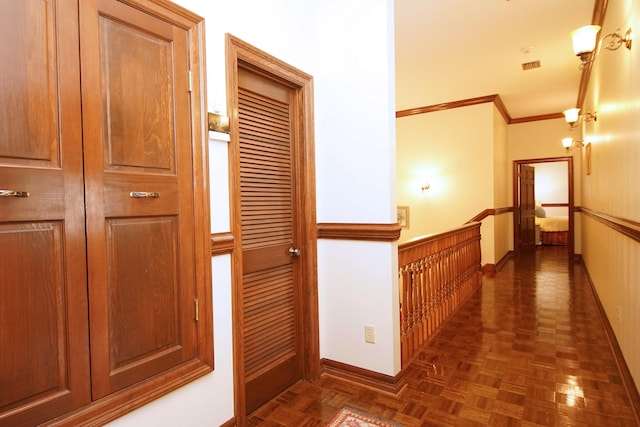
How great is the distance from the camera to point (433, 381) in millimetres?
2295

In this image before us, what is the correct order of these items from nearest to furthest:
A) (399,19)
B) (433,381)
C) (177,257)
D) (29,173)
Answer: (29,173) → (177,257) → (433,381) → (399,19)

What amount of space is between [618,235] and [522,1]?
6.78 ft

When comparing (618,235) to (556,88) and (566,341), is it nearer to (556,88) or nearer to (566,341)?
(566,341)

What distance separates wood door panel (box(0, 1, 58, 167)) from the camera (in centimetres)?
104

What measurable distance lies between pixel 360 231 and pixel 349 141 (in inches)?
22.5

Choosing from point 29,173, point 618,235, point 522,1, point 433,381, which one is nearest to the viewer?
point 29,173

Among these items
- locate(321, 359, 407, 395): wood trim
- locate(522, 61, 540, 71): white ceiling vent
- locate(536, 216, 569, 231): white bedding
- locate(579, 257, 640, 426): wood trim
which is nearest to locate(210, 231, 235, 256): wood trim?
locate(321, 359, 407, 395): wood trim

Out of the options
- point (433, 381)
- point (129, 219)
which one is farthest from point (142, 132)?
point (433, 381)

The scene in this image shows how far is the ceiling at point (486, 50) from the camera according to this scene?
3.20 m

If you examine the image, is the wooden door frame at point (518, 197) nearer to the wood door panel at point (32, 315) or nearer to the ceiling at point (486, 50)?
the ceiling at point (486, 50)

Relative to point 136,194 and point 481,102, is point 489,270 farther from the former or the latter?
point 136,194

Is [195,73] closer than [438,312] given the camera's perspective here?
Yes

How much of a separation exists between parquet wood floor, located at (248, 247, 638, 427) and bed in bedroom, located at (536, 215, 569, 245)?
19.7 ft

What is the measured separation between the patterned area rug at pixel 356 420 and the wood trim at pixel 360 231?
0.97 m
